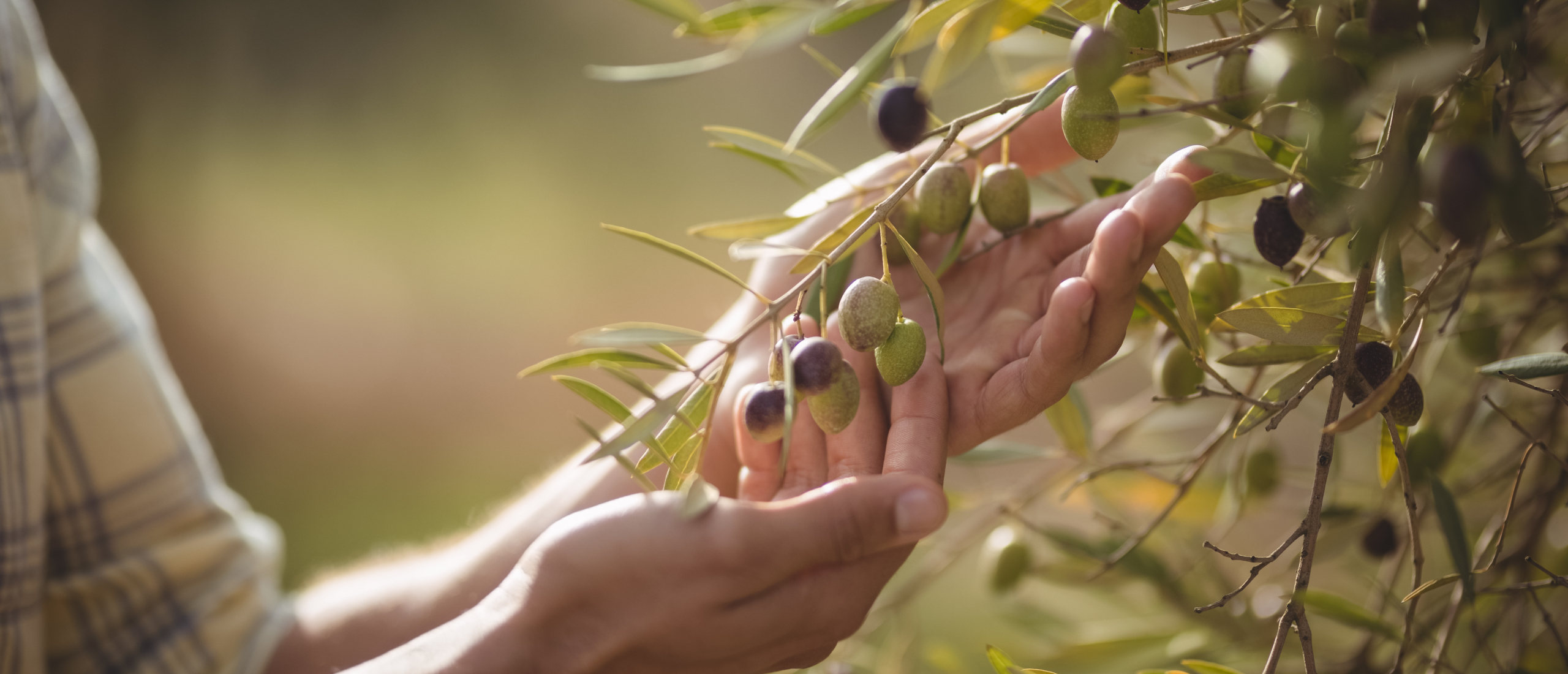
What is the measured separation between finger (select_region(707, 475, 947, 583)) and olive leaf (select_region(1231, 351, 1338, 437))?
0.20m

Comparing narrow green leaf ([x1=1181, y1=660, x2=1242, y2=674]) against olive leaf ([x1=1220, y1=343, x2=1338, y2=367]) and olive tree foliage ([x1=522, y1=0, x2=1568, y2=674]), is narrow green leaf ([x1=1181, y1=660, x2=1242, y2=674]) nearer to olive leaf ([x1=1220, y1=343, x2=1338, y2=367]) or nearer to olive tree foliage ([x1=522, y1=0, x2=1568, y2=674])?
olive tree foliage ([x1=522, y1=0, x2=1568, y2=674])

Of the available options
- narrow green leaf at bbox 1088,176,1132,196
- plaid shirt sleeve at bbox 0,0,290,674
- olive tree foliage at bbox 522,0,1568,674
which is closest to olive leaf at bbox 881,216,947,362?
olive tree foliage at bbox 522,0,1568,674

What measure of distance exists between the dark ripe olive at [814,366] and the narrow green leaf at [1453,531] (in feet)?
1.14

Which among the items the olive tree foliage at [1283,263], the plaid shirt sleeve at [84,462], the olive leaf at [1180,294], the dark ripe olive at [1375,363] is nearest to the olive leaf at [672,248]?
the olive tree foliage at [1283,263]

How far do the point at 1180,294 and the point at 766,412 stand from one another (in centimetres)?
25

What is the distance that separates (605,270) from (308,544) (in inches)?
65.4

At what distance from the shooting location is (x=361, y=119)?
4.15m

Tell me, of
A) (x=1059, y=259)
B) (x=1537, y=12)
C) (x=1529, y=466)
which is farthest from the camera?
(x=1529, y=466)

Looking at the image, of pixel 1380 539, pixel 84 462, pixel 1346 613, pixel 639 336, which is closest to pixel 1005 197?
pixel 639 336

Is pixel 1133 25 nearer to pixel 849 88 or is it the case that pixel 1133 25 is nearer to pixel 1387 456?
pixel 849 88

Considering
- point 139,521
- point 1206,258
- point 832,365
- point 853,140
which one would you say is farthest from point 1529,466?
point 853,140

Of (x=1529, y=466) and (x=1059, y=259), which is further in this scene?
(x=1529, y=466)

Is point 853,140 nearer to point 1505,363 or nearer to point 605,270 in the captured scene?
point 605,270

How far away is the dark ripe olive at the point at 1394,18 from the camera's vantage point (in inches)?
13.5
